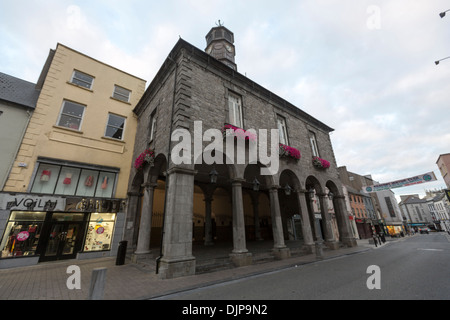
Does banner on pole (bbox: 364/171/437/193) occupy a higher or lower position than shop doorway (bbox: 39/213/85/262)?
higher

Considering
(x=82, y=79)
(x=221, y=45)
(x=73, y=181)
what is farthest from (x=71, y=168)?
(x=221, y=45)

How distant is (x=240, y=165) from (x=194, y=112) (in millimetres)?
3353

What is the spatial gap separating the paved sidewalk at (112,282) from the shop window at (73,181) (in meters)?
3.68

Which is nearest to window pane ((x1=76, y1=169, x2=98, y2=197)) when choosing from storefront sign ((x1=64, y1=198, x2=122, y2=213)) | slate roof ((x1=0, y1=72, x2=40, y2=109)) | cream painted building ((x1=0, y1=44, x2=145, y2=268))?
cream painted building ((x1=0, y1=44, x2=145, y2=268))

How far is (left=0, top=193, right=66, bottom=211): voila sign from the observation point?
8.45 m

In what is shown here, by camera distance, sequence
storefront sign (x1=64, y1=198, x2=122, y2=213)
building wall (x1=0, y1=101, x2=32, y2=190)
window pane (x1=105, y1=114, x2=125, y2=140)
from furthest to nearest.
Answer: window pane (x1=105, y1=114, x2=125, y2=140) < storefront sign (x1=64, y1=198, x2=122, y2=213) < building wall (x1=0, y1=101, x2=32, y2=190)

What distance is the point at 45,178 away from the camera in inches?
383

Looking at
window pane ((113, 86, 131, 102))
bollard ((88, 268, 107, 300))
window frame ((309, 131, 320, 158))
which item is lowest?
bollard ((88, 268, 107, 300))

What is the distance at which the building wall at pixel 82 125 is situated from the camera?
9.73 metres

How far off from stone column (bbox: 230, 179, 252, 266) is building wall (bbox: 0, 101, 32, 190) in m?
10.7

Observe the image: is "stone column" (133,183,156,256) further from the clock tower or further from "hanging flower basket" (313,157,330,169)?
the clock tower

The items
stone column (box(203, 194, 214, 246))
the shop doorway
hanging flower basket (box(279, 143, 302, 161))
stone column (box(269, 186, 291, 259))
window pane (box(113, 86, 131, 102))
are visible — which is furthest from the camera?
window pane (box(113, 86, 131, 102))

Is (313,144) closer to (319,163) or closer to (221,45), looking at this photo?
(319,163)

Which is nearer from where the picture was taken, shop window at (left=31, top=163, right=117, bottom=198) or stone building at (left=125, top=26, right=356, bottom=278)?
stone building at (left=125, top=26, right=356, bottom=278)
